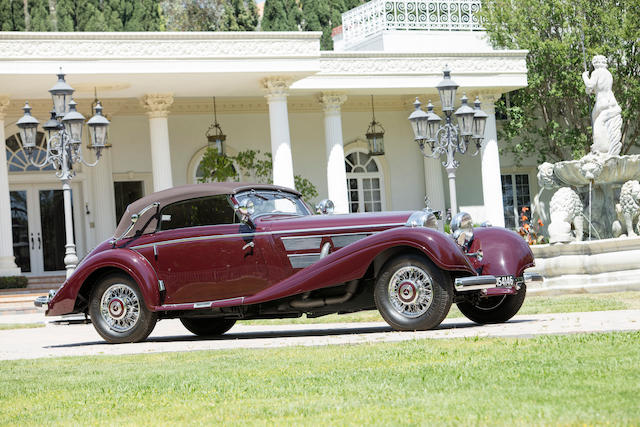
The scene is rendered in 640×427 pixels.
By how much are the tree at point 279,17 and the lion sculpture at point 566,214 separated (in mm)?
34968

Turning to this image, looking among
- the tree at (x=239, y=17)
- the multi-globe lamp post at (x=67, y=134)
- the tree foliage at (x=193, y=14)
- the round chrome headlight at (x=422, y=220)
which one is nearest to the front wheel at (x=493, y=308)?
the round chrome headlight at (x=422, y=220)

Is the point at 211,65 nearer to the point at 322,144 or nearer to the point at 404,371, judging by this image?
the point at 322,144

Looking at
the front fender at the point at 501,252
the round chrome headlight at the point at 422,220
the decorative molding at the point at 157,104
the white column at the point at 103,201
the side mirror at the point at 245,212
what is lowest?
the front fender at the point at 501,252

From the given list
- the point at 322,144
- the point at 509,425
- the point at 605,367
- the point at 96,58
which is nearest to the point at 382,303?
the point at 605,367

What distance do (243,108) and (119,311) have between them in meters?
20.8

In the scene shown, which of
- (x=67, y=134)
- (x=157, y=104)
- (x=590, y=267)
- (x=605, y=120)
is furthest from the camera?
(x=157, y=104)

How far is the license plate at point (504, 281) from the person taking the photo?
962 centimetres

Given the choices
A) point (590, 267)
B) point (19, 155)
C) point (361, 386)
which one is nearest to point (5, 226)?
point (19, 155)

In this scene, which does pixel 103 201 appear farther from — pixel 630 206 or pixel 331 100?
pixel 630 206

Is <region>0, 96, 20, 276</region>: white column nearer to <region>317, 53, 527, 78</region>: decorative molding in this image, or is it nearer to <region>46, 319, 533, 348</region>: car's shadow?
<region>317, 53, 527, 78</region>: decorative molding

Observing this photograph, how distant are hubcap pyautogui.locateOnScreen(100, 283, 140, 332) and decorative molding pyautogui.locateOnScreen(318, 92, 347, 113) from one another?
59.0 feet

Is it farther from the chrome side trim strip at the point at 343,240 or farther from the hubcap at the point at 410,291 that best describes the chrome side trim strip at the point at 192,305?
the hubcap at the point at 410,291

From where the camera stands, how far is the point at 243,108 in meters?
31.0

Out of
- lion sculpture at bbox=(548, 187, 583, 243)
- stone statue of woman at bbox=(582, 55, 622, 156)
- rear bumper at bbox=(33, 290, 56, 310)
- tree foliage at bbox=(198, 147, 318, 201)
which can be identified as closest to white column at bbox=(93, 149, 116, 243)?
tree foliage at bbox=(198, 147, 318, 201)
